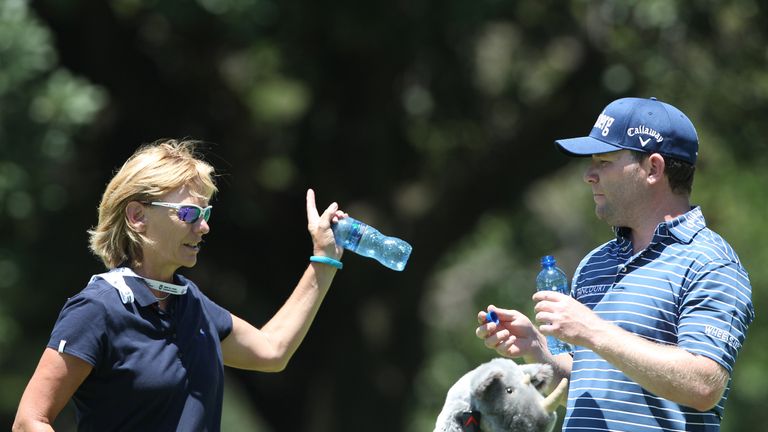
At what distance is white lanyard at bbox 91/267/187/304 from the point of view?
3531mm

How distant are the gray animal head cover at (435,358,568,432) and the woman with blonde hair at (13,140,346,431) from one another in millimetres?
657

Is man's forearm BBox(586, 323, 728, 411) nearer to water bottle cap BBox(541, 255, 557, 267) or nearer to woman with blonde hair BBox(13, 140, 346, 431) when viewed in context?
water bottle cap BBox(541, 255, 557, 267)

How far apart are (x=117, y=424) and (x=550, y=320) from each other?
131cm

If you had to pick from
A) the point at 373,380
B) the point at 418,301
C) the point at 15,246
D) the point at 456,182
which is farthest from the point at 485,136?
the point at 15,246

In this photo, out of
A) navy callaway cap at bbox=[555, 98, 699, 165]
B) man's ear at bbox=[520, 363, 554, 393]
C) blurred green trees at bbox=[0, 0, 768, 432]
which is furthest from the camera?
blurred green trees at bbox=[0, 0, 768, 432]

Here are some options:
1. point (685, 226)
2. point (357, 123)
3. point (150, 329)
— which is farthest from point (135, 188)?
point (357, 123)

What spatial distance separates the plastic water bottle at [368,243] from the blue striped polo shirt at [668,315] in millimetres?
880

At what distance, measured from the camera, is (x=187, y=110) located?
39.3 ft

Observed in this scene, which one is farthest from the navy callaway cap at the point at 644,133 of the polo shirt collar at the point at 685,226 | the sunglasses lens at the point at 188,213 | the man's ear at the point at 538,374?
the sunglasses lens at the point at 188,213

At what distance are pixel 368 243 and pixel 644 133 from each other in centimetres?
109

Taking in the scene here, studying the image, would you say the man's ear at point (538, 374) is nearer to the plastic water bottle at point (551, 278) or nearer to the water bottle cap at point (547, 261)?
the plastic water bottle at point (551, 278)

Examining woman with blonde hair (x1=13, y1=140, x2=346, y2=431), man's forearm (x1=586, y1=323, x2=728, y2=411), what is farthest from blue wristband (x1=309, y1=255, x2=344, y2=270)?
man's forearm (x1=586, y1=323, x2=728, y2=411)

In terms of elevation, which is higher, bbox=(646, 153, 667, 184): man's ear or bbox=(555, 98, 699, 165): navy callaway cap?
bbox=(555, 98, 699, 165): navy callaway cap

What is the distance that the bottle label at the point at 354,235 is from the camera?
13.4 ft
